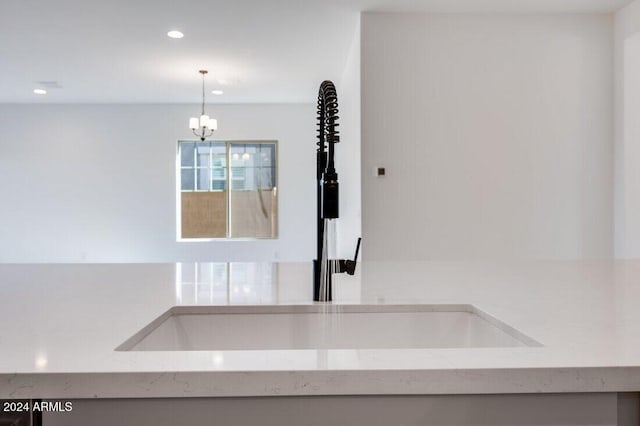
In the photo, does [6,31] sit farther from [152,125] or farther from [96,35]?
[152,125]

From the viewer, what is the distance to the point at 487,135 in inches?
158

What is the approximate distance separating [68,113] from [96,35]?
11.3ft

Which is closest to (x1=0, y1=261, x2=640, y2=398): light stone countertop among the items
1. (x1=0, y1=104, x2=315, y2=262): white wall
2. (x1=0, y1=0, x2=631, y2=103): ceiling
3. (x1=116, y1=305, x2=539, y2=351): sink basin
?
(x1=116, y1=305, x2=539, y2=351): sink basin

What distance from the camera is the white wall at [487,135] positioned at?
3.97 meters

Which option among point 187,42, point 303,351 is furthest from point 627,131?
point 303,351

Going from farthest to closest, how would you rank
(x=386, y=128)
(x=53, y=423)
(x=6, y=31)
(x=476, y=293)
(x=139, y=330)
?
(x=6, y=31) < (x=386, y=128) < (x=476, y=293) < (x=139, y=330) < (x=53, y=423)

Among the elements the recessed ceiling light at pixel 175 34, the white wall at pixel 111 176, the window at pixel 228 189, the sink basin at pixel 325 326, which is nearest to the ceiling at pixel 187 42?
the recessed ceiling light at pixel 175 34

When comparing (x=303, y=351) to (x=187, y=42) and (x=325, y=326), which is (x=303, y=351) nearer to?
(x=325, y=326)

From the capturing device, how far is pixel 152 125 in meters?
7.35

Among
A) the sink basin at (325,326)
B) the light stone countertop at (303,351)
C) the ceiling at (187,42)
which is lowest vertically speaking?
the sink basin at (325,326)

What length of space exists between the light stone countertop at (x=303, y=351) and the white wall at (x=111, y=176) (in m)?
6.29

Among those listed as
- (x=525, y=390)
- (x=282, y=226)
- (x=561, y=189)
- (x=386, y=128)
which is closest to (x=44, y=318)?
(x=525, y=390)

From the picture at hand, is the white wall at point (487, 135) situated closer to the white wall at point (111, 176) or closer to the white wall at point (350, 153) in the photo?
the white wall at point (350, 153)

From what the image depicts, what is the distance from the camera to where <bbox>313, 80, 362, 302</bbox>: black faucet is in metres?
0.81
